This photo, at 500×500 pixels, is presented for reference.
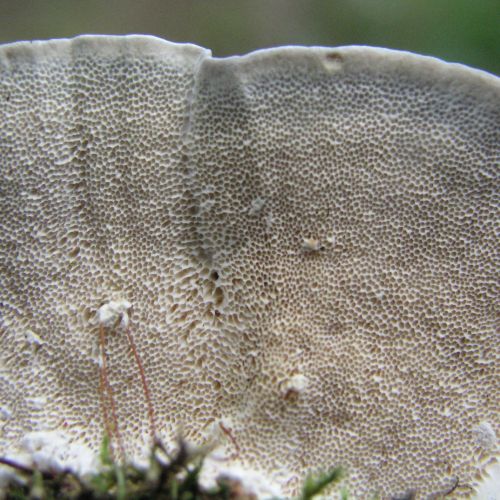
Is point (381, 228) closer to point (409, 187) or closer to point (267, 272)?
point (409, 187)

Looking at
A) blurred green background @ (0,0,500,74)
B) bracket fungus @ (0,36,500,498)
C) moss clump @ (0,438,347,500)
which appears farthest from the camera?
blurred green background @ (0,0,500,74)

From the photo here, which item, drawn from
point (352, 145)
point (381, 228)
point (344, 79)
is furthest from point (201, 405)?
point (344, 79)

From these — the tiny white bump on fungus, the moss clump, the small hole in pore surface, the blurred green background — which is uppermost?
the blurred green background

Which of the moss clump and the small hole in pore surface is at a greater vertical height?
the small hole in pore surface

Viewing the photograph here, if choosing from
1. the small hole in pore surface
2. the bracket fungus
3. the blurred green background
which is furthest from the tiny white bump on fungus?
the blurred green background

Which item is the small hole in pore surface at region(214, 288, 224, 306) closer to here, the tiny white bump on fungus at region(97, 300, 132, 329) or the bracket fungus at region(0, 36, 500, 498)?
the bracket fungus at region(0, 36, 500, 498)

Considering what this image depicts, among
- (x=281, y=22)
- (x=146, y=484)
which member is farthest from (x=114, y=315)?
(x=281, y=22)

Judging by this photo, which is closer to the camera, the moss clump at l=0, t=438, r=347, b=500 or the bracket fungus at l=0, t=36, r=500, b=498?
the moss clump at l=0, t=438, r=347, b=500
